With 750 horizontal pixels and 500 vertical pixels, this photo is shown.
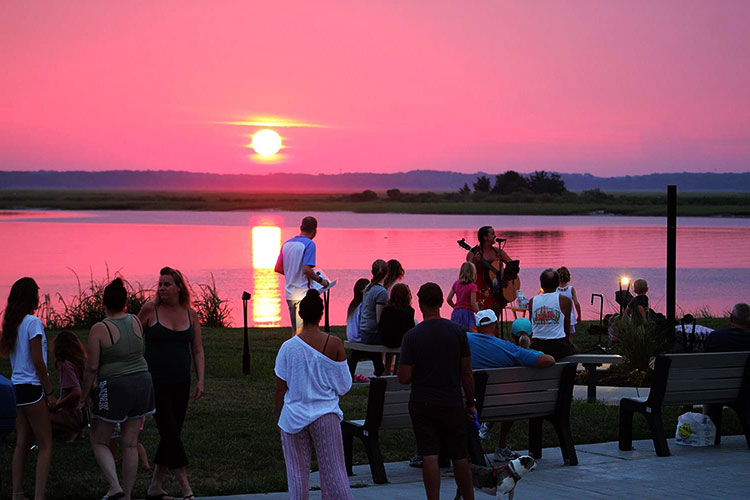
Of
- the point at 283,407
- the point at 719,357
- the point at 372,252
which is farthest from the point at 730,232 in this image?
the point at 283,407

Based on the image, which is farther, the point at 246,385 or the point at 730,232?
the point at 730,232

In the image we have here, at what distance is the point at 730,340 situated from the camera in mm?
10617

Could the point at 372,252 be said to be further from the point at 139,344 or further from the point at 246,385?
the point at 139,344

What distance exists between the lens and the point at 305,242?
552 inches

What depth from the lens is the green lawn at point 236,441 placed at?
340 inches

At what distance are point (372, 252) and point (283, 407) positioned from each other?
124 ft

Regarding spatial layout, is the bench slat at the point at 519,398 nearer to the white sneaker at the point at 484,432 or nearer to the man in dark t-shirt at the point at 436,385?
the white sneaker at the point at 484,432

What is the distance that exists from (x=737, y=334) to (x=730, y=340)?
92 mm

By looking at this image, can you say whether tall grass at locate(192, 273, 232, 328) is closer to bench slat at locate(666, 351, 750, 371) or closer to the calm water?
the calm water

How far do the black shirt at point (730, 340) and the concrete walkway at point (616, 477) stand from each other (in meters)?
1.02

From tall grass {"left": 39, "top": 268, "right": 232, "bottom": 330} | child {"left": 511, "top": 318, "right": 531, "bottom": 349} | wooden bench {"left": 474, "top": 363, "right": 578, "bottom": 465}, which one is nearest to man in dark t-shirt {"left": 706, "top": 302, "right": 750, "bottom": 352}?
child {"left": 511, "top": 318, "right": 531, "bottom": 349}

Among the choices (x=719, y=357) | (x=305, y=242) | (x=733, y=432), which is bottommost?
(x=733, y=432)

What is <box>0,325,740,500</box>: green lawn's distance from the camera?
8.64 m

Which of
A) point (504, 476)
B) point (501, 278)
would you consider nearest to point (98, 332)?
point (504, 476)
